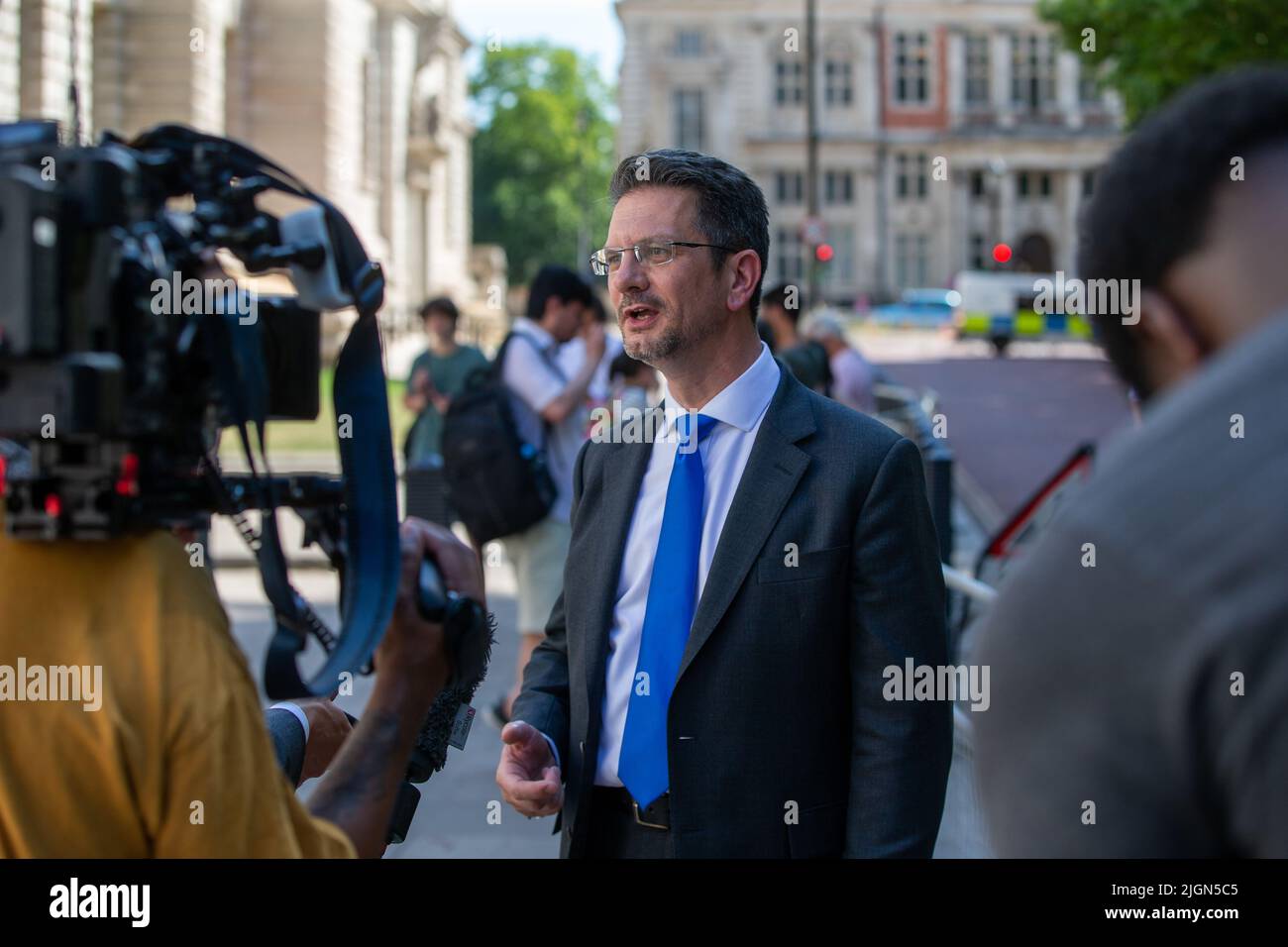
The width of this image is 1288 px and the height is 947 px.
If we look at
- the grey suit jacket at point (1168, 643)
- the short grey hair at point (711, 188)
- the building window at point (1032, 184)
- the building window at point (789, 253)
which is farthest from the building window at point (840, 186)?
the grey suit jacket at point (1168, 643)

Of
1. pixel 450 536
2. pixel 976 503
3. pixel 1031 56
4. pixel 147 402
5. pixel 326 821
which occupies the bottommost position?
pixel 976 503

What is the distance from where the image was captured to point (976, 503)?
1731 cm

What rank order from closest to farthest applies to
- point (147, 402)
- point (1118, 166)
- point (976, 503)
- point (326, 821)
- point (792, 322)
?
1. point (1118, 166)
2. point (147, 402)
3. point (326, 821)
4. point (792, 322)
5. point (976, 503)

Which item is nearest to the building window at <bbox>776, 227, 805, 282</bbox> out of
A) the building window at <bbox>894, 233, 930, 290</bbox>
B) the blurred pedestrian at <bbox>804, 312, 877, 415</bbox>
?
the building window at <bbox>894, 233, 930, 290</bbox>

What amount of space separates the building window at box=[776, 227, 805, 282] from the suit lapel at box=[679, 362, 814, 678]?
7221 cm

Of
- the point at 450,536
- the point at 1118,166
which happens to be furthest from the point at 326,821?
the point at 1118,166

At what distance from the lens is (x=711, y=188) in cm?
320

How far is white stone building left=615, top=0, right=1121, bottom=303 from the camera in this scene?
74812mm

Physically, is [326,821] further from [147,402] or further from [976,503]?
[976,503]

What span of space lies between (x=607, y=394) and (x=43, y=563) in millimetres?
6759

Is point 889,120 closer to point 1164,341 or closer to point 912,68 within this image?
point 912,68

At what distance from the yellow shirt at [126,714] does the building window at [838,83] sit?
77369 millimetres

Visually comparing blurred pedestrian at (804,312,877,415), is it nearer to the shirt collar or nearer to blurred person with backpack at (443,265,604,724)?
blurred person with backpack at (443,265,604,724)
